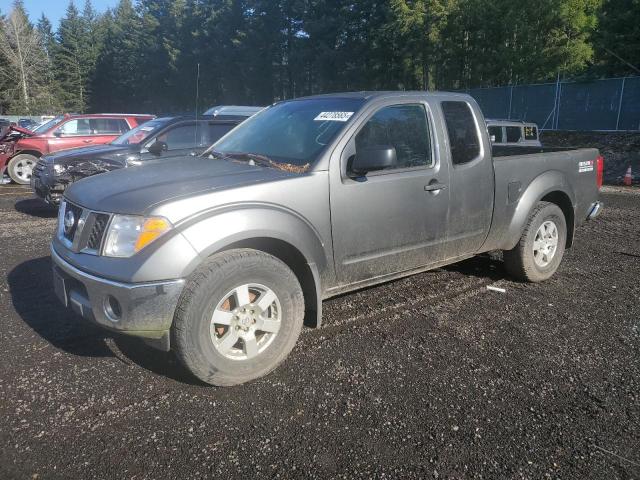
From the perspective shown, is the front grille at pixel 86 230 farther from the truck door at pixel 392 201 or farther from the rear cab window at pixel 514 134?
the rear cab window at pixel 514 134

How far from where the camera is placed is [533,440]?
104 inches

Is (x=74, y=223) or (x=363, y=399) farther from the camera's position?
(x=74, y=223)

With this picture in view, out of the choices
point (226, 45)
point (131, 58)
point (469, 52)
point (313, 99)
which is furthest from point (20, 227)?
point (131, 58)

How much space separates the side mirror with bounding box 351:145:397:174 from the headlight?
4.39 feet

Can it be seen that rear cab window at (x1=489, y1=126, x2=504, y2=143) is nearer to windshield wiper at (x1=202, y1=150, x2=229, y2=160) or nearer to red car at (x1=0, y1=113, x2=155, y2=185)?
red car at (x1=0, y1=113, x2=155, y2=185)

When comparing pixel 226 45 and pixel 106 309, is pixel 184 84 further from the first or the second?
pixel 106 309

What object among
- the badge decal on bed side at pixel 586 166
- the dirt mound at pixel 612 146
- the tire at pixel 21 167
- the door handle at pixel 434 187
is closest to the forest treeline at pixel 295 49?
the dirt mound at pixel 612 146

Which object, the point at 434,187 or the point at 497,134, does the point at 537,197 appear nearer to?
the point at 434,187

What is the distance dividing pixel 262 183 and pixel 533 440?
2.12 meters

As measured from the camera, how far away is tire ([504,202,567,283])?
493 centimetres

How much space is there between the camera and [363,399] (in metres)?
3.03

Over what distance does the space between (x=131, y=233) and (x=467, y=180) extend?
9.03ft

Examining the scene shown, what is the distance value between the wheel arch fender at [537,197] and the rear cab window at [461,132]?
77cm

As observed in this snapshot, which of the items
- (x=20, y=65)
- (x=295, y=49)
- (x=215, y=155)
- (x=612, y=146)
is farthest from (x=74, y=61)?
(x=215, y=155)
